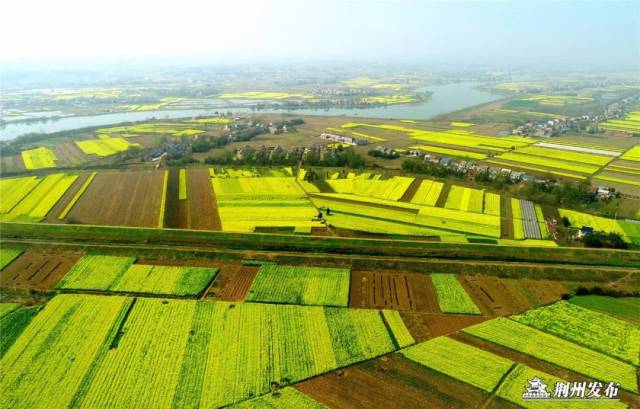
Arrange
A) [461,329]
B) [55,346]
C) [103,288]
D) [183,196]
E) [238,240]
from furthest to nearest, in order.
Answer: [183,196] → [238,240] → [103,288] → [461,329] → [55,346]

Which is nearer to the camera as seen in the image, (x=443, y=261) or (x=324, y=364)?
(x=324, y=364)

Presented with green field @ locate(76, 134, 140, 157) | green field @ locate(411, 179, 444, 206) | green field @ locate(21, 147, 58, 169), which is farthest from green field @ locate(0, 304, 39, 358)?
green field @ locate(76, 134, 140, 157)

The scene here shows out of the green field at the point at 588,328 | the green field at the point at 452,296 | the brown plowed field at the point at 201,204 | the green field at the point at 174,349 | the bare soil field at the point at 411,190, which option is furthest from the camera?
the bare soil field at the point at 411,190

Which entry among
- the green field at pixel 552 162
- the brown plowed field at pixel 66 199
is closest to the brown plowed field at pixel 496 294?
the green field at pixel 552 162

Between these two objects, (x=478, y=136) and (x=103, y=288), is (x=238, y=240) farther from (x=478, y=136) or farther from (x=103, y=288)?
(x=478, y=136)

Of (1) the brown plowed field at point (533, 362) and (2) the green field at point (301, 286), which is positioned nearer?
(1) the brown plowed field at point (533, 362)

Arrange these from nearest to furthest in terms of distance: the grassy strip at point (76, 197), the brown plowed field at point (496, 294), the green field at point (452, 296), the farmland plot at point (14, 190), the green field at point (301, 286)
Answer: the green field at point (452, 296) < the brown plowed field at point (496, 294) < the green field at point (301, 286) < the grassy strip at point (76, 197) < the farmland plot at point (14, 190)

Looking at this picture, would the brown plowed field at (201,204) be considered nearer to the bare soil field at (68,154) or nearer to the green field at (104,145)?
the bare soil field at (68,154)

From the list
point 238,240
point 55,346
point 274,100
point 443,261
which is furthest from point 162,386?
point 274,100
